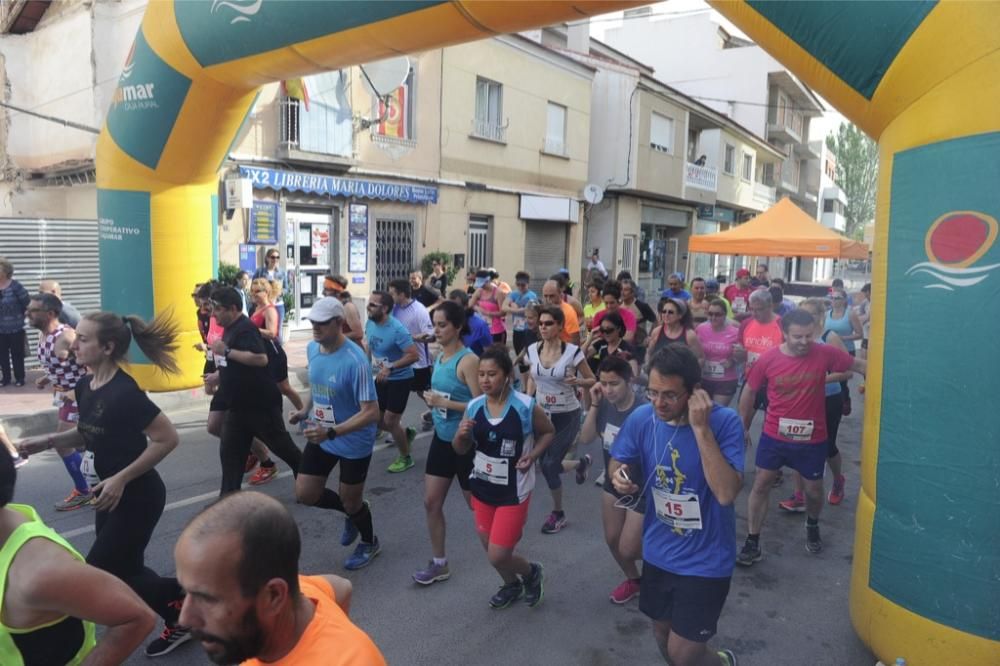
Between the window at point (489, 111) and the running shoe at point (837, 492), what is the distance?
13.2 meters

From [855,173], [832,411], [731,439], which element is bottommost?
[832,411]

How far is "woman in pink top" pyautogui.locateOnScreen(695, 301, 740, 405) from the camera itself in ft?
22.4

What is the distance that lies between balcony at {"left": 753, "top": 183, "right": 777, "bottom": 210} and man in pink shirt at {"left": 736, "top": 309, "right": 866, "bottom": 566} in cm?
3159

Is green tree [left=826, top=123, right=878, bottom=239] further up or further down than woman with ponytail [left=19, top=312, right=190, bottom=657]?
further up

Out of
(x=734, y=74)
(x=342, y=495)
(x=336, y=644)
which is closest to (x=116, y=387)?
(x=342, y=495)

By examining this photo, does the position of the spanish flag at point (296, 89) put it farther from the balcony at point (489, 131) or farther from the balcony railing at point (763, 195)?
the balcony railing at point (763, 195)

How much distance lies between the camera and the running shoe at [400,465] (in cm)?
668

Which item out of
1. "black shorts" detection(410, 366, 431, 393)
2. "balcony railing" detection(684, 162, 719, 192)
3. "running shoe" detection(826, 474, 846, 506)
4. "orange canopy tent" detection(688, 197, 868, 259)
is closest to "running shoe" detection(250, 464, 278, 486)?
"black shorts" detection(410, 366, 431, 393)

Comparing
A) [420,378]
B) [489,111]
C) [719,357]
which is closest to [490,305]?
[420,378]

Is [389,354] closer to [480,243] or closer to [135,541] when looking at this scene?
[135,541]

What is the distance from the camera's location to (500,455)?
13.1ft

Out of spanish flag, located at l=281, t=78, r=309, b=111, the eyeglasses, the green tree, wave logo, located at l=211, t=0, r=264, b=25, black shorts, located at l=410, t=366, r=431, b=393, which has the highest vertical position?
the green tree

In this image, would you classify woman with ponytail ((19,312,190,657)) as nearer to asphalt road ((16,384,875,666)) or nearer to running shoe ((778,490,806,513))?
asphalt road ((16,384,875,666))

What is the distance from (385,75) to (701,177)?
16.9m
